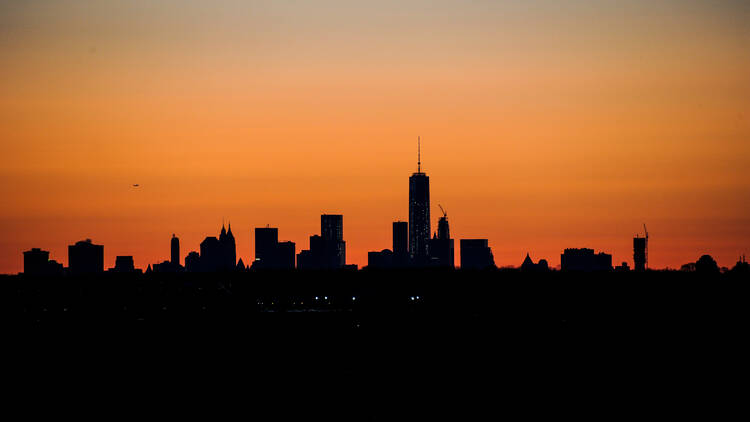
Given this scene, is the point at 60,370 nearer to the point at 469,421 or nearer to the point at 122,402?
the point at 122,402

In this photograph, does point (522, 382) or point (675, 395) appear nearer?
point (675, 395)

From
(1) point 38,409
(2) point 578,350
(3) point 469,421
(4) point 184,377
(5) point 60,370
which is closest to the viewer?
(3) point 469,421

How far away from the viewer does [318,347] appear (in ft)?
631

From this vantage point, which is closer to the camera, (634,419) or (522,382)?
(634,419)

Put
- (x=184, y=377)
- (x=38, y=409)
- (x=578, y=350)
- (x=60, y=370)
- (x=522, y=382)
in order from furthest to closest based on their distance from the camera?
1. (x=578, y=350)
2. (x=60, y=370)
3. (x=184, y=377)
4. (x=522, y=382)
5. (x=38, y=409)

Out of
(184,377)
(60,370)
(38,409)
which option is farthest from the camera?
(60,370)

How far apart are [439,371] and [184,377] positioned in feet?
89.5

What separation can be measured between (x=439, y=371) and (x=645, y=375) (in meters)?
21.8

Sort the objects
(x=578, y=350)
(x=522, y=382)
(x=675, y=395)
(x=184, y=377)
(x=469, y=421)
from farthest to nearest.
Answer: (x=578, y=350)
(x=184, y=377)
(x=522, y=382)
(x=675, y=395)
(x=469, y=421)

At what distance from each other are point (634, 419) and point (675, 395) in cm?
2199

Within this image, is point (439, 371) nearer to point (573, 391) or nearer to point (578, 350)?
point (573, 391)

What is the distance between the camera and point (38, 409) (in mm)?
104375

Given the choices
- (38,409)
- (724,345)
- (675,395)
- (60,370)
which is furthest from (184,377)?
(724,345)

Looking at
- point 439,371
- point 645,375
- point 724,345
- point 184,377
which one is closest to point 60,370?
point 184,377
